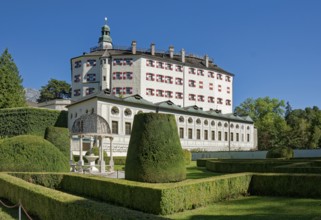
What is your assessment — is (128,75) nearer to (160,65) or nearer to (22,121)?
(160,65)

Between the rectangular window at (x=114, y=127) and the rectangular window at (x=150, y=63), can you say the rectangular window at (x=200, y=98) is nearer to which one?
the rectangular window at (x=150, y=63)

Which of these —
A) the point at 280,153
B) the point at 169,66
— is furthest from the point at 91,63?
the point at 280,153

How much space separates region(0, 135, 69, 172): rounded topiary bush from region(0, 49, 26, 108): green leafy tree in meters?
37.5

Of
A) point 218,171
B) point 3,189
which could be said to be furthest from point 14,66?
point 3,189

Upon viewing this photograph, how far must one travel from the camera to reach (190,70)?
68.0m

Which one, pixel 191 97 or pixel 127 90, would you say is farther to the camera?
pixel 191 97

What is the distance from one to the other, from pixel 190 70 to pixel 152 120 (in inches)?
2129

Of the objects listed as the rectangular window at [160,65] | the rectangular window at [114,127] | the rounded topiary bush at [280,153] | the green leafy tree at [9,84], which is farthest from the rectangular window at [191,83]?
the rounded topiary bush at [280,153]

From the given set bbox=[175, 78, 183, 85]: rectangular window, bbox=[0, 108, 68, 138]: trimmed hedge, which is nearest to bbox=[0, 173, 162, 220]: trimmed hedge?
bbox=[0, 108, 68, 138]: trimmed hedge

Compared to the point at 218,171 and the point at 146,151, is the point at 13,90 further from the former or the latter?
the point at 146,151

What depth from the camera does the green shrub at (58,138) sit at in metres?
28.5

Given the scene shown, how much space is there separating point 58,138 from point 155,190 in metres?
19.9

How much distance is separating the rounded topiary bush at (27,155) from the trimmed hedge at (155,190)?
1.44m

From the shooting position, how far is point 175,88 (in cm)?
6544
